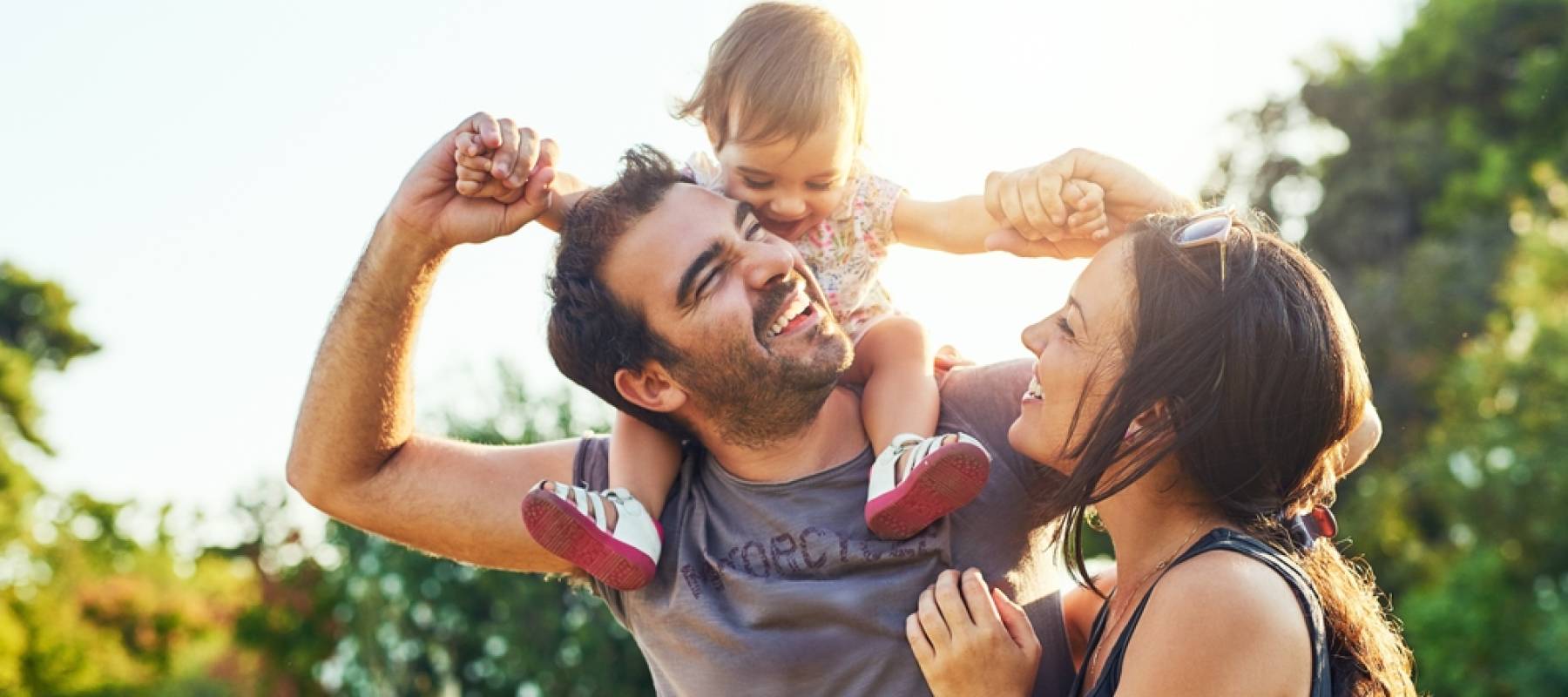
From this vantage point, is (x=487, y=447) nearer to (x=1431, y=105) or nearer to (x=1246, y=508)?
(x=1246, y=508)

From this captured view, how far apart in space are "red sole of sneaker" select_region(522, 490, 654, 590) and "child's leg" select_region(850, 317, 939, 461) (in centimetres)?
52

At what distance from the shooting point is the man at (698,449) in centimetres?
279

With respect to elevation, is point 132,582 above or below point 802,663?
below

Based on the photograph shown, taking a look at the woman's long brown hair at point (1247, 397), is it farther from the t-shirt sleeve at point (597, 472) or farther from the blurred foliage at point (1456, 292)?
the blurred foliage at point (1456, 292)

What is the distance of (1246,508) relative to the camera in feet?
8.13

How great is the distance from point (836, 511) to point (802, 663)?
0.30 m

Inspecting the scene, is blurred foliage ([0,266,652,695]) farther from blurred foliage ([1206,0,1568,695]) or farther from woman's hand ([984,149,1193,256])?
woman's hand ([984,149,1193,256])

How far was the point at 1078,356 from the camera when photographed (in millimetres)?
2590

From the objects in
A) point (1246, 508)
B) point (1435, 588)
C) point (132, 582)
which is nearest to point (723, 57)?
point (1246, 508)

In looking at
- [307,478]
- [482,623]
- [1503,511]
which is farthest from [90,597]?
[307,478]

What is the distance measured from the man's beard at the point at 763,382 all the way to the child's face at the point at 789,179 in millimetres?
426

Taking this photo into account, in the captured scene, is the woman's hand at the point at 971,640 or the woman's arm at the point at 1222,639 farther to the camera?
the woman's hand at the point at 971,640

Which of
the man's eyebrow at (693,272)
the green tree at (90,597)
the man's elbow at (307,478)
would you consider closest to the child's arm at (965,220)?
the man's eyebrow at (693,272)

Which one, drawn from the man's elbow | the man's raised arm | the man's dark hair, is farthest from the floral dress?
the man's elbow
